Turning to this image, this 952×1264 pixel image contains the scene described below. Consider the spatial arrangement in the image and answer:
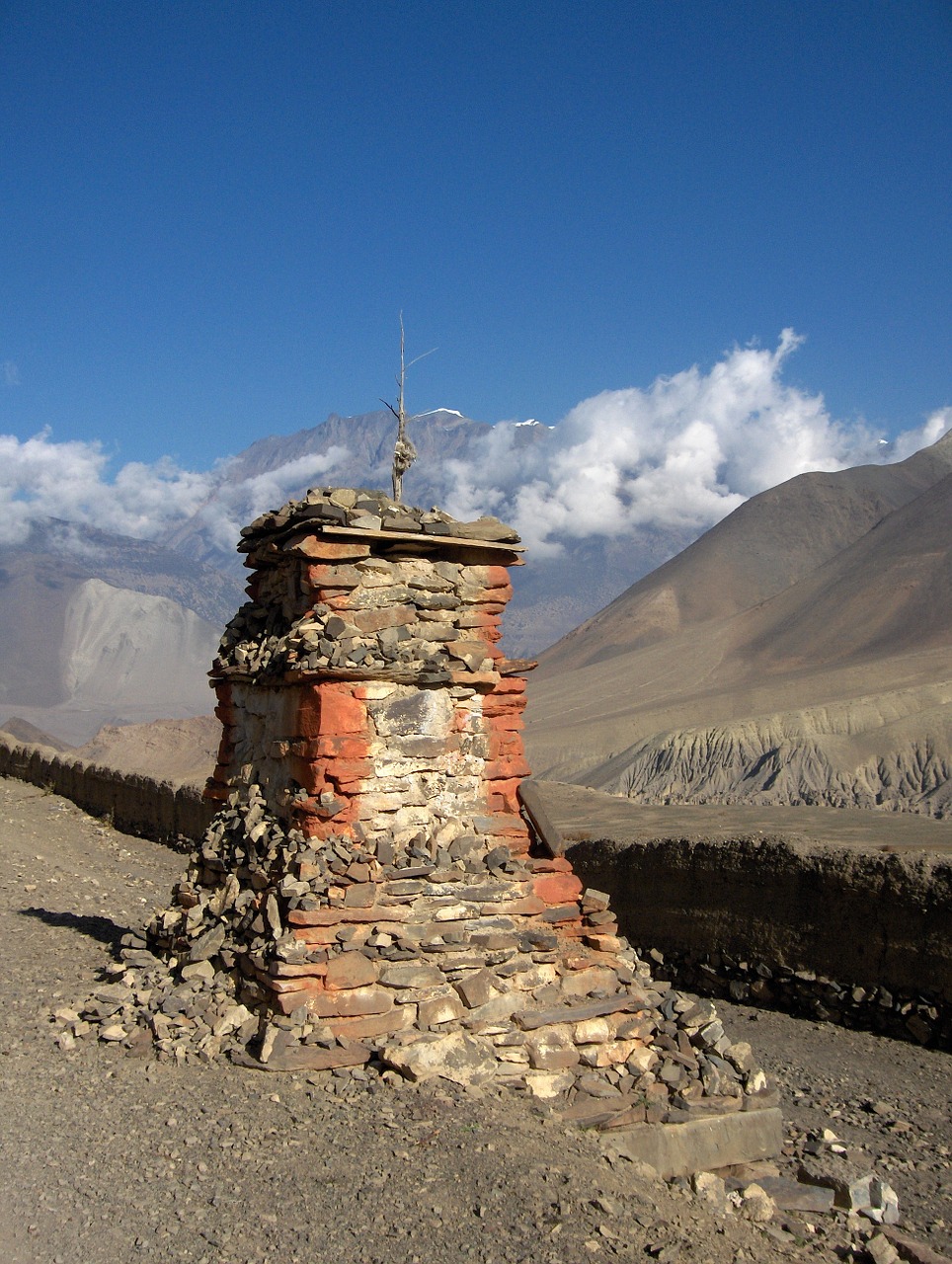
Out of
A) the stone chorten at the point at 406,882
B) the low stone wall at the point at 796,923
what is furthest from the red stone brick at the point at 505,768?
the low stone wall at the point at 796,923

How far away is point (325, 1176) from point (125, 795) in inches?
493

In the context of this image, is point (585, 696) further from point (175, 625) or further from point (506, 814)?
point (175, 625)

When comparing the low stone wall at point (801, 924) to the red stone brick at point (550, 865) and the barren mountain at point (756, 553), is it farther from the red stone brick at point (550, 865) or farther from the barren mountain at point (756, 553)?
the barren mountain at point (756, 553)

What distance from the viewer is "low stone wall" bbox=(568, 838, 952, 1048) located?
8367 millimetres

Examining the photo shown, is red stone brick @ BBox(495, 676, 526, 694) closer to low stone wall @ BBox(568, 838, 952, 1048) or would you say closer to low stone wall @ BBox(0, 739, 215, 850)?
low stone wall @ BBox(568, 838, 952, 1048)

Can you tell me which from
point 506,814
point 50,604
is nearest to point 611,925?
point 506,814

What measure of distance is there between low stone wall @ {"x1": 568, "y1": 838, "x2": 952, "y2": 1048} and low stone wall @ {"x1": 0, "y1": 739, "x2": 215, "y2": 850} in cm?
549

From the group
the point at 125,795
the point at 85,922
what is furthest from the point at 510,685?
the point at 125,795

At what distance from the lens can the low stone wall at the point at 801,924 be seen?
329 inches

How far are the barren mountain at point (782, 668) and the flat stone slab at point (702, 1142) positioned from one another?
2046cm

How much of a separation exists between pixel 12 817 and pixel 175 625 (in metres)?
71.3

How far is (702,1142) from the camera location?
5.52 m

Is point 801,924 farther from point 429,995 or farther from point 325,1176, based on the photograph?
point 325,1176

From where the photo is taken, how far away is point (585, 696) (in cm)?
4731
